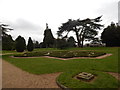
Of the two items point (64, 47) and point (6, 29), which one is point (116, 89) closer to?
point (6, 29)

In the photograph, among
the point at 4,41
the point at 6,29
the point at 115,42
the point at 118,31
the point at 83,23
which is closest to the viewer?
the point at 4,41

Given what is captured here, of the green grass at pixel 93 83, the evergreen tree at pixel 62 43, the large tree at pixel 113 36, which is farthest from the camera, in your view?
the evergreen tree at pixel 62 43

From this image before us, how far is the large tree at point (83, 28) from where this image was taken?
2541 centimetres

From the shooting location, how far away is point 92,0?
11031mm

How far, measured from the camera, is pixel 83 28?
89.7 feet

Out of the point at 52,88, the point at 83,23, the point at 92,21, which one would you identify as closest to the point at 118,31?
the point at 92,21

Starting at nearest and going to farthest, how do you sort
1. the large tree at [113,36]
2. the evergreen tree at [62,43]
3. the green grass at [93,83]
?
1. the green grass at [93,83]
2. the large tree at [113,36]
3. the evergreen tree at [62,43]

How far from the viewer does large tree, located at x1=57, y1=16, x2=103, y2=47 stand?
2541cm

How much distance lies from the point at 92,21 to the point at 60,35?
11.0 metres

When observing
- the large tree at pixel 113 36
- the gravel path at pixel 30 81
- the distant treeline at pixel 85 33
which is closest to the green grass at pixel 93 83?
the gravel path at pixel 30 81

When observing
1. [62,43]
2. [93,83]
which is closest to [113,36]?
[62,43]

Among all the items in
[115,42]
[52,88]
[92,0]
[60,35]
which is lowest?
[52,88]

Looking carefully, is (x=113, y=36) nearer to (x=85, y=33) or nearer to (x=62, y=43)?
(x=85, y=33)

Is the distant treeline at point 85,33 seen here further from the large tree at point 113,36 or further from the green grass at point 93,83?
the green grass at point 93,83
